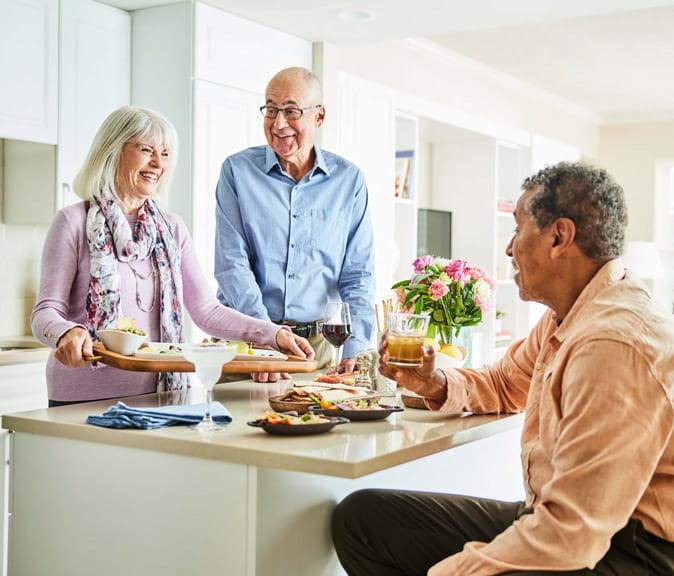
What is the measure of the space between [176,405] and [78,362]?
0.81 ft

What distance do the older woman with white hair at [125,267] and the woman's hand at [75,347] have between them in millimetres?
110

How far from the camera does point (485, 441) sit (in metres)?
2.27

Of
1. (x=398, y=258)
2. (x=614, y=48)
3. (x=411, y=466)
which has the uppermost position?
(x=614, y=48)

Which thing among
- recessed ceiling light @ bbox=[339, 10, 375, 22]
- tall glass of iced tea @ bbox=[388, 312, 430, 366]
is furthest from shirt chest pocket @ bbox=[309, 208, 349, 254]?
recessed ceiling light @ bbox=[339, 10, 375, 22]

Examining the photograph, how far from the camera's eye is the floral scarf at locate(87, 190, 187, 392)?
7.51 feet

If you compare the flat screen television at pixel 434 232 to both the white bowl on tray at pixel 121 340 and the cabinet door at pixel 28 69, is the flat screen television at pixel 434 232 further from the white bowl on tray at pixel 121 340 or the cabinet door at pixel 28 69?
the white bowl on tray at pixel 121 340

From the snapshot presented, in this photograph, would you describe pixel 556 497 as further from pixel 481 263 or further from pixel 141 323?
pixel 481 263

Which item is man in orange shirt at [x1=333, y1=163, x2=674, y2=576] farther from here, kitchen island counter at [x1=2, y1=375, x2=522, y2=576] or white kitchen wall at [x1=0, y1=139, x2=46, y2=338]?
white kitchen wall at [x1=0, y1=139, x2=46, y2=338]

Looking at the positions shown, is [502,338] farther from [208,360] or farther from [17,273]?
[208,360]

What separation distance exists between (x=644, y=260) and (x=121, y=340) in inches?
250

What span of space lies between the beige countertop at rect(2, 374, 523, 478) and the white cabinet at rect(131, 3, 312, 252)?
204 cm

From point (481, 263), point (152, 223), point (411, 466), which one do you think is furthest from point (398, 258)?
point (411, 466)

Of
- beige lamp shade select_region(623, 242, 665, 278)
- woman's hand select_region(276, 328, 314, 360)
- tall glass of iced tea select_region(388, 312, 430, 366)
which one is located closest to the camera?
tall glass of iced tea select_region(388, 312, 430, 366)

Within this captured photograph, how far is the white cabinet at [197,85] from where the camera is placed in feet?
13.2
